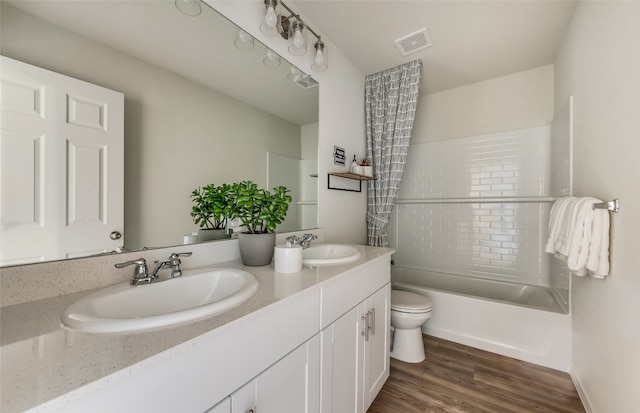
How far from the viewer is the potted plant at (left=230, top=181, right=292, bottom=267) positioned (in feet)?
3.70

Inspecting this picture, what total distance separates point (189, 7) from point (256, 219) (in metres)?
1.00

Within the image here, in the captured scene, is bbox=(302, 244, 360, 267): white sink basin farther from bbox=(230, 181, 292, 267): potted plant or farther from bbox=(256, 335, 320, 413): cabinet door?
bbox=(256, 335, 320, 413): cabinet door

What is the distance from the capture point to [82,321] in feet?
1.83

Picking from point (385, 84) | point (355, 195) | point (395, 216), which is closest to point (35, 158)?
point (355, 195)

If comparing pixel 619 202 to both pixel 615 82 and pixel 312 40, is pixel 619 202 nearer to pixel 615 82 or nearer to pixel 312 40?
pixel 615 82

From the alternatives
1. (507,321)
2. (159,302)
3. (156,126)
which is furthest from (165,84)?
(507,321)

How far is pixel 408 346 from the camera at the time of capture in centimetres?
189

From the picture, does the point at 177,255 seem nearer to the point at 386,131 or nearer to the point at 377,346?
the point at 377,346

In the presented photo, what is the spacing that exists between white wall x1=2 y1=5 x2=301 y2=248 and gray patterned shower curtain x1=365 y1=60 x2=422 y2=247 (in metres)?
1.44

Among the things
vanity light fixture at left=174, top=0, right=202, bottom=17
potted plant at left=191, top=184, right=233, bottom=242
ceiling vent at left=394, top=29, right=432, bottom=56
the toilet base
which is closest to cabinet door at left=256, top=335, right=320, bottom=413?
potted plant at left=191, top=184, right=233, bottom=242

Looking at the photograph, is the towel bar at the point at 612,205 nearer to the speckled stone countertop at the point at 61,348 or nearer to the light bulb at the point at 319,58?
the speckled stone countertop at the point at 61,348

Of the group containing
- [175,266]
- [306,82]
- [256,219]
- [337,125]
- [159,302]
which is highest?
[306,82]

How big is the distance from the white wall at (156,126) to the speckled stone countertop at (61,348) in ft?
1.13

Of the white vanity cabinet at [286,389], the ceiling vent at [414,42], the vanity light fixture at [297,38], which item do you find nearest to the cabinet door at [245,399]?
the white vanity cabinet at [286,389]
